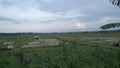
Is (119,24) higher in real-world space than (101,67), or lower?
higher

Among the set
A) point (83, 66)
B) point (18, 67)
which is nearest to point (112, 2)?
point (83, 66)

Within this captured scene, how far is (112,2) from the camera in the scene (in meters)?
14.2

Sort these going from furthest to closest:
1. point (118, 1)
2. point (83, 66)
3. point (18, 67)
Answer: point (118, 1)
point (83, 66)
point (18, 67)

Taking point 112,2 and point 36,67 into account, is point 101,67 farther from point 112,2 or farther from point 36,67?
point 112,2

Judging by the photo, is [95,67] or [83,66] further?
[83,66]

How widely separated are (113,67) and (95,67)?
43.0 inches

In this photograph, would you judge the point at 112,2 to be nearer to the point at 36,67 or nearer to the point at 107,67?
the point at 107,67

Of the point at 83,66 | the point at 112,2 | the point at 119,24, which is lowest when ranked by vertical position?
the point at 83,66

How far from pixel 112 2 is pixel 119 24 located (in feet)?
6.94

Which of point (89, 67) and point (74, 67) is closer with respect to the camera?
point (74, 67)

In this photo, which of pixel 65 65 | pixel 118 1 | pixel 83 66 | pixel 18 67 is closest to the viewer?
pixel 18 67

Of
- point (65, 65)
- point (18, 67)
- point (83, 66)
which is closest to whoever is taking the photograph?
point (18, 67)

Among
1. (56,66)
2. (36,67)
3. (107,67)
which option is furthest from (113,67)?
(36,67)

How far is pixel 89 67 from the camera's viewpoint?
1164 centimetres
